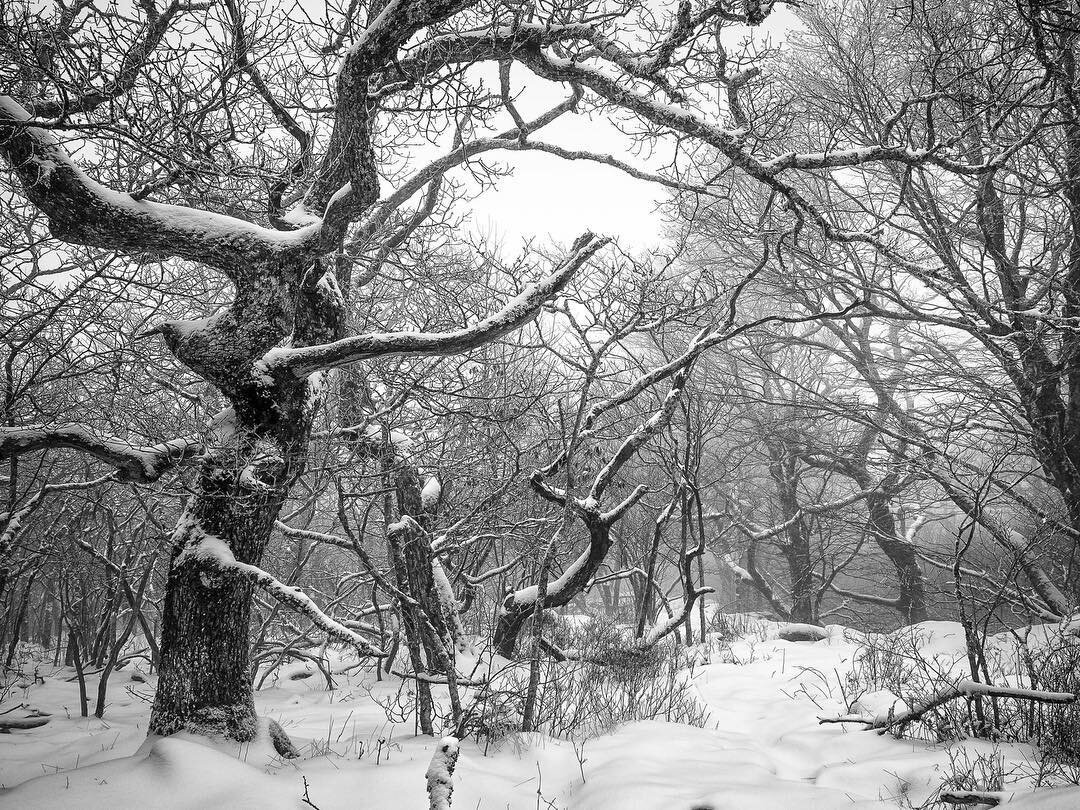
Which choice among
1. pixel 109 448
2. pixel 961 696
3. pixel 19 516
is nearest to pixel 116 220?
pixel 109 448

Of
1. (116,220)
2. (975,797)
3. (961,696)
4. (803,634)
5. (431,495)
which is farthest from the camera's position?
(803,634)

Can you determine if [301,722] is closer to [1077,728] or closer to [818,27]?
[1077,728]

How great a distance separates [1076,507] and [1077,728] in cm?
394

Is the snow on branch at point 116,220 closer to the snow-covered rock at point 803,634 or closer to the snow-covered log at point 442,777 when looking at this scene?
the snow-covered log at point 442,777

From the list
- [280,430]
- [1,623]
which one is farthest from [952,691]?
[1,623]

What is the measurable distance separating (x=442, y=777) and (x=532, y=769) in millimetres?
1199

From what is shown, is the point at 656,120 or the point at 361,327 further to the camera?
the point at 361,327

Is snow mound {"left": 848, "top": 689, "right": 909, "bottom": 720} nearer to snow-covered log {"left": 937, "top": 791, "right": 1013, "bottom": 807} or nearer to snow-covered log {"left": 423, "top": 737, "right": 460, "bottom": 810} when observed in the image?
snow-covered log {"left": 937, "top": 791, "right": 1013, "bottom": 807}

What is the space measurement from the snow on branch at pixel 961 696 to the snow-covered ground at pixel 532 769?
11 centimetres

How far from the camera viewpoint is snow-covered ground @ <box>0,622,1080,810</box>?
→ 2.47 m

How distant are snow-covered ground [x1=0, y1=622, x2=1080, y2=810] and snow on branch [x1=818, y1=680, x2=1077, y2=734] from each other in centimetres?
11

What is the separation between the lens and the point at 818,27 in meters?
7.80

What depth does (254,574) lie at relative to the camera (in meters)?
3.03

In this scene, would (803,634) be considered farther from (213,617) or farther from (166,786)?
(166,786)
